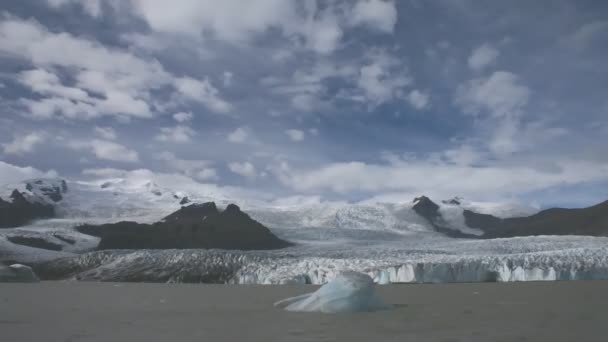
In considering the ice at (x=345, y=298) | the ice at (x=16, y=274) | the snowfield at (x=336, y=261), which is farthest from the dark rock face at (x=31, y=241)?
the ice at (x=345, y=298)

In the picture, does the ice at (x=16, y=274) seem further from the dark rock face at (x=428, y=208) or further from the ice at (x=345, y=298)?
the dark rock face at (x=428, y=208)

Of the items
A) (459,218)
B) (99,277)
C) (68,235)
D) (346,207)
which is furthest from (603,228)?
(68,235)

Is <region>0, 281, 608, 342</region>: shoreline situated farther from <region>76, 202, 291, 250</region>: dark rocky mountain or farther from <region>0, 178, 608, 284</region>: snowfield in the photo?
<region>76, 202, 291, 250</region>: dark rocky mountain

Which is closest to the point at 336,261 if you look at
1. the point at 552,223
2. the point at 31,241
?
the point at 31,241

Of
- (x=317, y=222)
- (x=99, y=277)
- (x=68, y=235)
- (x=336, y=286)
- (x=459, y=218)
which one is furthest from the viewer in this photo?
(x=459, y=218)

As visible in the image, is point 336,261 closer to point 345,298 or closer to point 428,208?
point 345,298

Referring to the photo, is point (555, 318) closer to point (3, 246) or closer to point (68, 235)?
point (3, 246)
